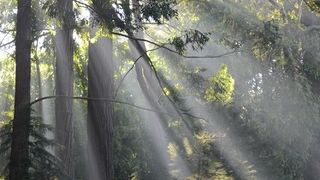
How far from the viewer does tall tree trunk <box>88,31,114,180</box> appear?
14.2 metres

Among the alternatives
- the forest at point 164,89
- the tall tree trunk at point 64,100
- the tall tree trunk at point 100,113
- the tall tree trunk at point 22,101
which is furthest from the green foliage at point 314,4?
the tall tree trunk at point 22,101

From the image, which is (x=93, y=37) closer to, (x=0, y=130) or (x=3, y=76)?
(x=0, y=130)

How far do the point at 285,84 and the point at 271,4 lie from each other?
2.82 meters

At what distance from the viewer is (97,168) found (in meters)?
14.2

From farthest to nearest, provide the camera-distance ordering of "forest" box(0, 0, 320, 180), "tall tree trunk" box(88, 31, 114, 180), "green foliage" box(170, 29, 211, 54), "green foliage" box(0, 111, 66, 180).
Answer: "tall tree trunk" box(88, 31, 114, 180), "green foliage" box(170, 29, 211, 54), "forest" box(0, 0, 320, 180), "green foliage" box(0, 111, 66, 180)

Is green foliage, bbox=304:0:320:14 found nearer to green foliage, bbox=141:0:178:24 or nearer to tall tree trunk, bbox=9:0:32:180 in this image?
green foliage, bbox=141:0:178:24

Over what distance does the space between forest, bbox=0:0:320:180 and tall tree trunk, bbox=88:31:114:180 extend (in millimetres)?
26

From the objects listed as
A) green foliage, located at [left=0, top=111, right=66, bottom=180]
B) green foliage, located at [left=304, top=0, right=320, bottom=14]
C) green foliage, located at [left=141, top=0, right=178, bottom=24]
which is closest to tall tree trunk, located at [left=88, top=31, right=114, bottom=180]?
green foliage, located at [left=141, top=0, right=178, bottom=24]

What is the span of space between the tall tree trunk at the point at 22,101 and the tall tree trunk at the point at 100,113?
423 cm

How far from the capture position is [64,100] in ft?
43.6

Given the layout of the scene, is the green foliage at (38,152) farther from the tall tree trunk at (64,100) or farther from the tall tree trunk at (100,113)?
the tall tree trunk at (100,113)

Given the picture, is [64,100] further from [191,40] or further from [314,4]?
[314,4]

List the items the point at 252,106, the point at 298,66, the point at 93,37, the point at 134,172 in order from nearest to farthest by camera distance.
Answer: the point at 93,37 < the point at 298,66 < the point at 252,106 < the point at 134,172

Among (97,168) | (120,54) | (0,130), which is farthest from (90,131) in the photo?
(120,54)
